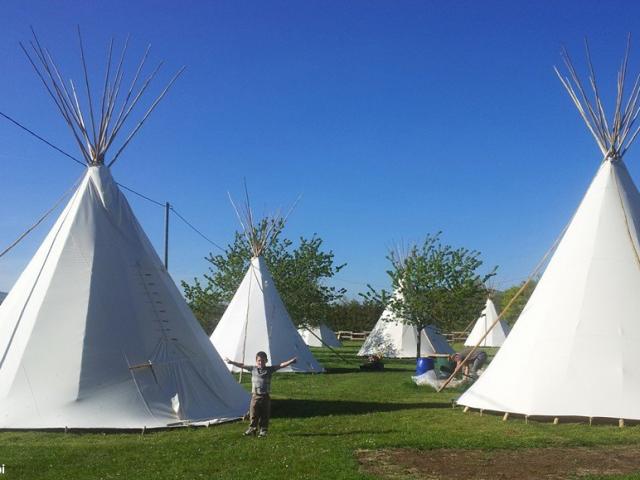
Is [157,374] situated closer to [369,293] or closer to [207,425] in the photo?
[207,425]

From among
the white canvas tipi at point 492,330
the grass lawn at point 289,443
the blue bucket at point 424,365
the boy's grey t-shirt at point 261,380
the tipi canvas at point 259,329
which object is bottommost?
the grass lawn at point 289,443

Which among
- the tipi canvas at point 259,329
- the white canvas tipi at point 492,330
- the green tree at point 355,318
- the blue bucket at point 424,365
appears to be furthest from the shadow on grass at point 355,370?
the green tree at point 355,318

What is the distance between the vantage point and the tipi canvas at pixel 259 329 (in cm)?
1873

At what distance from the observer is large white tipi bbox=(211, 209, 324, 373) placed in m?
18.7

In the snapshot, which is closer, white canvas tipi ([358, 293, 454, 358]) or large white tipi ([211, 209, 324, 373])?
large white tipi ([211, 209, 324, 373])

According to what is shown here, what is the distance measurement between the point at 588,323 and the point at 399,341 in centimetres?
1919

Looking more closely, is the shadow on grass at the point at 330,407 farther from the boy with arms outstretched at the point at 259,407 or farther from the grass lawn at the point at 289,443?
the boy with arms outstretched at the point at 259,407

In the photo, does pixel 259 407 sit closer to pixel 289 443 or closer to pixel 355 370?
pixel 289 443

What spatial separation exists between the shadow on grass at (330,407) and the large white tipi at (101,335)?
35.8 inches

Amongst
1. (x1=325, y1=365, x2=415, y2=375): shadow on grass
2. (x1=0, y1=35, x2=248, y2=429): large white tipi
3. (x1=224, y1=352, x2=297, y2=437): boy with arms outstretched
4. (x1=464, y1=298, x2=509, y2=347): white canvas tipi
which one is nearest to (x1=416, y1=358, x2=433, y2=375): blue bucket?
(x1=325, y1=365, x2=415, y2=375): shadow on grass

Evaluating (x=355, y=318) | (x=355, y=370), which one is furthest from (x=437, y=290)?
(x=355, y=318)

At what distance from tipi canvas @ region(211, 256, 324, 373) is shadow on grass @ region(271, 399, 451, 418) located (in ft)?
20.0

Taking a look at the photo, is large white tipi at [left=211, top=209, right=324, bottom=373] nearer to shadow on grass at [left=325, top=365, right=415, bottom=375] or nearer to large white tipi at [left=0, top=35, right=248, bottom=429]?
shadow on grass at [left=325, top=365, right=415, bottom=375]

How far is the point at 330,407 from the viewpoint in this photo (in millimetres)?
11586
